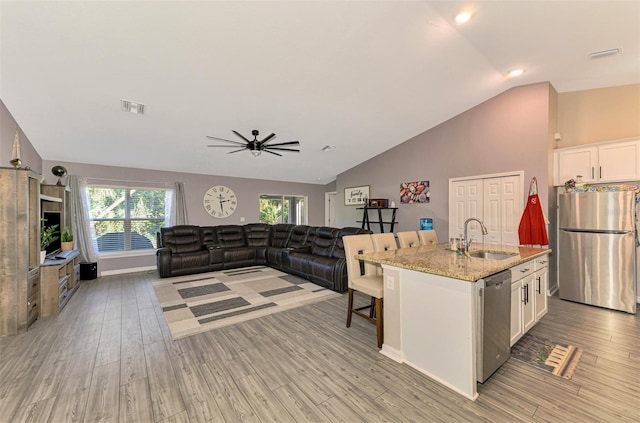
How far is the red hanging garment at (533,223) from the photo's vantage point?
155 inches

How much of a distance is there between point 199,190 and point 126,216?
64.0 inches

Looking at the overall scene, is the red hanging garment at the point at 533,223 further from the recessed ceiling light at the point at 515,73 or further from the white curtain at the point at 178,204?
the white curtain at the point at 178,204

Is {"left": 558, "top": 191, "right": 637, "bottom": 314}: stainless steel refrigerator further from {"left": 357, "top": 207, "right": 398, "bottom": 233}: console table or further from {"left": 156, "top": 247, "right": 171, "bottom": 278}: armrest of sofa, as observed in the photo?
{"left": 156, "top": 247, "right": 171, "bottom": 278}: armrest of sofa

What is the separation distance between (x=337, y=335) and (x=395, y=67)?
3358 mm

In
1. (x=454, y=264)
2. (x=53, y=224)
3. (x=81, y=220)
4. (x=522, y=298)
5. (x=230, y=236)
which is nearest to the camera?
(x=454, y=264)

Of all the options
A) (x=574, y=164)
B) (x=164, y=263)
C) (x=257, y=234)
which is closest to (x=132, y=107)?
(x=164, y=263)

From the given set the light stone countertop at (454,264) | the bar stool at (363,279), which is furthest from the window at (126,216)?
the light stone countertop at (454,264)

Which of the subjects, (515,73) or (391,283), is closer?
(391,283)

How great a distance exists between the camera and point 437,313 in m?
2.03

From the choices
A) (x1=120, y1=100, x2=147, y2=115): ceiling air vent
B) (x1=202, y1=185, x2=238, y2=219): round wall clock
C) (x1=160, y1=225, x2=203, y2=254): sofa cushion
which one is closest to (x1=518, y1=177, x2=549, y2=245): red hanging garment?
(x1=120, y1=100, x2=147, y2=115): ceiling air vent

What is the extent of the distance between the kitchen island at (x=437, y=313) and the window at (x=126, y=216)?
18.9 ft

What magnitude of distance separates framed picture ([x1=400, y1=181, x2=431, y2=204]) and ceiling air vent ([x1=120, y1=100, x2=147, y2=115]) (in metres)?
5.08

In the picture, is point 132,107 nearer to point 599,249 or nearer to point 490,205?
point 490,205

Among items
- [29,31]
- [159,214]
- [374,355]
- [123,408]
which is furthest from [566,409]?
[159,214]
